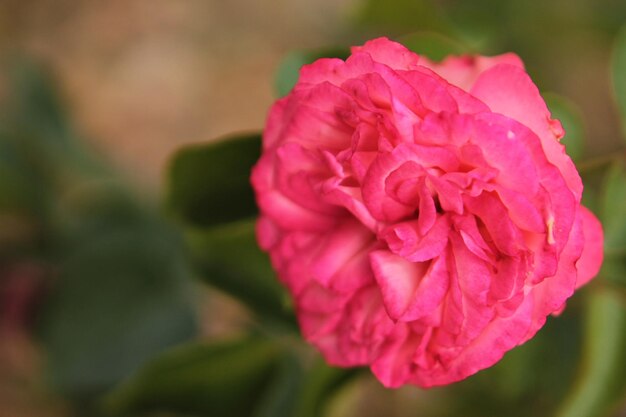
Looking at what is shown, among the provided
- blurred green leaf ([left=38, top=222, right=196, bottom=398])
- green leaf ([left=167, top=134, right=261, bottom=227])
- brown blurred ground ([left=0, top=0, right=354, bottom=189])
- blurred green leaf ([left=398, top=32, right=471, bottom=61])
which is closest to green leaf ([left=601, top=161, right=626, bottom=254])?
blurred green leaf ([left=398, top=32, right=471, bottom=61])

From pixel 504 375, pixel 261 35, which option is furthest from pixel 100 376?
pixel 261 35

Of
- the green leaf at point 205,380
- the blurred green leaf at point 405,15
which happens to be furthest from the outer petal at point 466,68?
the green leaf at point 205,380

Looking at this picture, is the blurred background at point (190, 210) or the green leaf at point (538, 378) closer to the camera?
the blurred background at point (190, 210)

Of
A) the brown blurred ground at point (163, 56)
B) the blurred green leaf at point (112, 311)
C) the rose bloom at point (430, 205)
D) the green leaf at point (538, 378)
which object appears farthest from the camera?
the brown blurred ground at point (163, 56)

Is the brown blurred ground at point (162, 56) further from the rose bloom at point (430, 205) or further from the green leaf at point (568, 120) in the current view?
the rose bloom at point (430, 205)

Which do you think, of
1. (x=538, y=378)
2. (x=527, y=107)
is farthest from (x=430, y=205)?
(x=538, y=378)

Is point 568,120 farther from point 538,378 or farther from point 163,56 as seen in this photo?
point 163,56
